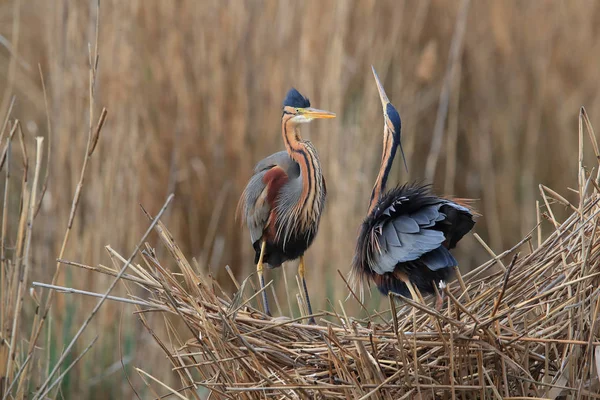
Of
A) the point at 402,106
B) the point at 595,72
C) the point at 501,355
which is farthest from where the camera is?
the point at 595,72

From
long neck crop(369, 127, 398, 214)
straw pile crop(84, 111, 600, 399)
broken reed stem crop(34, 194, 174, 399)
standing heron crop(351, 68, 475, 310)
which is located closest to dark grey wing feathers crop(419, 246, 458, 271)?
standing heron crop(351, 68, 475, 310)

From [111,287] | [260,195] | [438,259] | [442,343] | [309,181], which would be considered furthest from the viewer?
[260,195]

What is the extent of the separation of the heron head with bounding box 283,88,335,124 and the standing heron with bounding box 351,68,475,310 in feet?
1.00

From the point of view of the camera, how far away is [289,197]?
104 inches

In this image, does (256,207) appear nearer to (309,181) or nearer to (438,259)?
(309,181)

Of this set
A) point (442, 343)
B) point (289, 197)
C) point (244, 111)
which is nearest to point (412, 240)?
point (442, 343)

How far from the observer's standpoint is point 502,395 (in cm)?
164

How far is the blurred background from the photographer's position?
3682 millimetres

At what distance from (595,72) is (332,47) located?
1.99 m

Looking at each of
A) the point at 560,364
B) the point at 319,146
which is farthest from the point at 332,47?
the point at 560,364

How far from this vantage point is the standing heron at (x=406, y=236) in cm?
208

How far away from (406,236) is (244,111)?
217cm

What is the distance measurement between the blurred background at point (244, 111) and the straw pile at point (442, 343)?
152 cm

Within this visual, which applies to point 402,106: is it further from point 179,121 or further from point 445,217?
point 445,217
